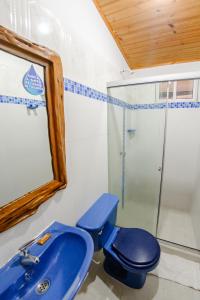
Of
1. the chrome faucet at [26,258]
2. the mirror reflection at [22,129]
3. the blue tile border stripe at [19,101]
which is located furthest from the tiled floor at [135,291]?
the blue tile border stripe at [19,101]

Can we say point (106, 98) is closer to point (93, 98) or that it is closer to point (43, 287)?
point (93, 98)

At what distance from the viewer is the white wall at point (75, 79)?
839 mm

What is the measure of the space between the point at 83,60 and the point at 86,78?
13 cm

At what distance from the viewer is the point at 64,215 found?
121 centimetres

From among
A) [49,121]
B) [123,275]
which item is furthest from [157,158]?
[49,121]

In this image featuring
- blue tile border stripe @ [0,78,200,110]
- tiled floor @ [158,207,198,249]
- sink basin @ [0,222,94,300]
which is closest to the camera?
sink basin @ [0,222,94,300]

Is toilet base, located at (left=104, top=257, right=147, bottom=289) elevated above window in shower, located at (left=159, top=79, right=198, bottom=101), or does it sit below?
below

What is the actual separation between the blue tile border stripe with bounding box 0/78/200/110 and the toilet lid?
123 centimetres

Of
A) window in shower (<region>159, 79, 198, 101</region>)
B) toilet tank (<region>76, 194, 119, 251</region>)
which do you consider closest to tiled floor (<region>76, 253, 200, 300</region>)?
toilet tank (<region>76, 194, 119, 251</region>)

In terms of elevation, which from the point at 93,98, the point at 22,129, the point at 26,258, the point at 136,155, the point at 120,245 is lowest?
the point at 120,245

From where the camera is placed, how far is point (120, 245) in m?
1.31

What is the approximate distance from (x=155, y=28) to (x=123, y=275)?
7.80 feet

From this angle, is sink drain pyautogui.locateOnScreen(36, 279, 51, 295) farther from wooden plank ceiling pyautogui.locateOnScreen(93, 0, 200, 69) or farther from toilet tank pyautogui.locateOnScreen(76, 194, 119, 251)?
wooden plank ceiling pyautogui.locateOnScreen(93, 0, 200, 69)

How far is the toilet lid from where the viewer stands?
119 cm
